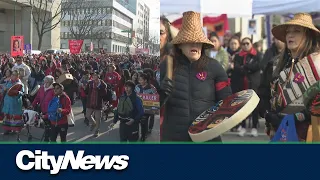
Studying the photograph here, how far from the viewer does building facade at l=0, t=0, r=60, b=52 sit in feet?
8.55

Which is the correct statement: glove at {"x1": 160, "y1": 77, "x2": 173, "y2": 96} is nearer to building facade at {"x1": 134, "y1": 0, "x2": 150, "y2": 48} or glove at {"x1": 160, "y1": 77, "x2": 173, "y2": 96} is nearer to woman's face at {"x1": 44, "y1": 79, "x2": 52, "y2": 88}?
building facade at {"x1": 134, "y1": 0, "x2": 150, "y2": 48}

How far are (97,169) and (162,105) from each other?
0.53m

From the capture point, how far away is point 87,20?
2768 millimetres

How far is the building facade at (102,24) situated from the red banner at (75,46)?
0.03 metres

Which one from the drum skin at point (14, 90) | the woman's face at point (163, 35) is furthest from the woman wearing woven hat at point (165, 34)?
the drum skin at point (14, 90)

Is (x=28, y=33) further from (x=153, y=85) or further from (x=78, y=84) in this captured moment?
(x=153, y=85)

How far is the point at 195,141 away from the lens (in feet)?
7.04

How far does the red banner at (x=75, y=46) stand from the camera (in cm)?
275

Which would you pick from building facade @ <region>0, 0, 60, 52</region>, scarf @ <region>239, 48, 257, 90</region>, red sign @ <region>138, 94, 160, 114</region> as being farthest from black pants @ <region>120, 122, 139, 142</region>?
scarf @ <region>239, 48, 257, 90</region>

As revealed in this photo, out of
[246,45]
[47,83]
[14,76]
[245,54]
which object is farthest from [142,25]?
[245,54]

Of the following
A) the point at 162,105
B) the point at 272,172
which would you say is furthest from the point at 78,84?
the point at 272,172

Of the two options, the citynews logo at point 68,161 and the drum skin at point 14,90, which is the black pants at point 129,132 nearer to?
the citynews logo at point 68,161

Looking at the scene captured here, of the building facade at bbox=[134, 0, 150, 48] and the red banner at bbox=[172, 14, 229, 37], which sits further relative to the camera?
the building facade at bbox=[134, 0, 150, 48]

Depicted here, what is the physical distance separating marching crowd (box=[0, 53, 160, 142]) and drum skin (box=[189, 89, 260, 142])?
0.46m
